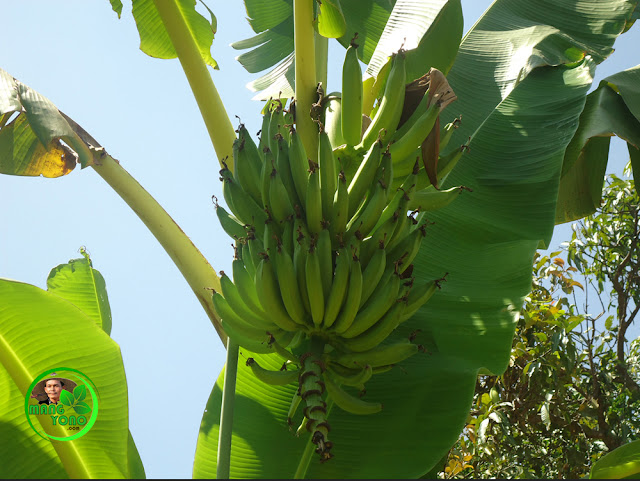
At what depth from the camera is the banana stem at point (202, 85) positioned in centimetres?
178

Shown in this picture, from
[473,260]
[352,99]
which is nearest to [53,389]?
[352,99]

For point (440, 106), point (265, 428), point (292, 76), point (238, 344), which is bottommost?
point (265, 428)

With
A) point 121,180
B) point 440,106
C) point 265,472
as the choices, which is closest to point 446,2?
point 440,106

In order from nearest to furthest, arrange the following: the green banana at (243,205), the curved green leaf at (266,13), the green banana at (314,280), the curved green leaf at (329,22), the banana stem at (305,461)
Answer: the green banana at (314,280) → the green banana at (243,205) → the banana stem at (305,461) → the curved green leaf at (329,22) → the curved green leaf at (266,13)

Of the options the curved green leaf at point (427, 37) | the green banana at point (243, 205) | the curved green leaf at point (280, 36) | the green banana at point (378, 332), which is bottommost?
the green banana at point (378, 332)

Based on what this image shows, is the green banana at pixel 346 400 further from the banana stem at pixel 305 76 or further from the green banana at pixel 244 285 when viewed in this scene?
the banana stem at pixel 305 76

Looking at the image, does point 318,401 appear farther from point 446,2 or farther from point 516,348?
point 516,348

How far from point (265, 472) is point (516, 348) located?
6.34ft

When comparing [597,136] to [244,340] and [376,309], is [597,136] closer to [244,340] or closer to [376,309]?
[376,309]

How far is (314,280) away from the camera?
125 cm

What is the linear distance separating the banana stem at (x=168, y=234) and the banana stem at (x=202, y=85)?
0.26 metres

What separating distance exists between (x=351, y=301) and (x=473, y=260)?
0.68 m

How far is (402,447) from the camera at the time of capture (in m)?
1.61

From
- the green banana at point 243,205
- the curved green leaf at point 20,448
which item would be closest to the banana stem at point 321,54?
the green banana at point 243,205
